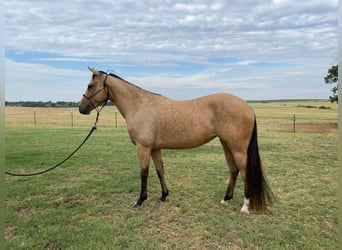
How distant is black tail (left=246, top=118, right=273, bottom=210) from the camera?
386 centimetres

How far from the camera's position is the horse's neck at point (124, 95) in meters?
4.26

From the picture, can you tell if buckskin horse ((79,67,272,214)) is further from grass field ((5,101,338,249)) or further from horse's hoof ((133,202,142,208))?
grass field ((5,101,338,249))

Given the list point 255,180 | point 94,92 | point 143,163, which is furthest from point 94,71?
point 255,180

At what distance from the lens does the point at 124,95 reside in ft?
14.1

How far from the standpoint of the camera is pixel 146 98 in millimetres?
4266

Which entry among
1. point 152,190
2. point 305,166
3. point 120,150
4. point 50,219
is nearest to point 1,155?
point 50,219

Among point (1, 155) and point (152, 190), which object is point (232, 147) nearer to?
point (152, 190)

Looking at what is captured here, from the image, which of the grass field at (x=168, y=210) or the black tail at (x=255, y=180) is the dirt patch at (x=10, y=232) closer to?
the grass field at (x=168, y=210)

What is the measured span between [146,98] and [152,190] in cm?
167

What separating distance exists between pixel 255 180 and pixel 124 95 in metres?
2.25

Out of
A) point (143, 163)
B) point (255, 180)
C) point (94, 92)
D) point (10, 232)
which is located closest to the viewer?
point (10, 232)

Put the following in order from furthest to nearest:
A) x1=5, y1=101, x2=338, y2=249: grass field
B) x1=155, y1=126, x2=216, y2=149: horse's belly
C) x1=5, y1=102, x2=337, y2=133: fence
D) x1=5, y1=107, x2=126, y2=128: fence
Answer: x1=5, y1=107, x2=126, y2=128: fence
x1=5, y1=102, x2=337, y2=133: fence
x1=155, y1=126, x2=216, y2=149: horse's belly
x1=5, y1=101, x2=338, y2=249: grass field

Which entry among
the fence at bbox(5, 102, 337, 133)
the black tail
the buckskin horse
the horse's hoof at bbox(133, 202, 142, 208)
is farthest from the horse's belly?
the fence at bbox(5, 102, 337, 133)

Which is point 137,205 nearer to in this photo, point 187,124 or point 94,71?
point 187,124
